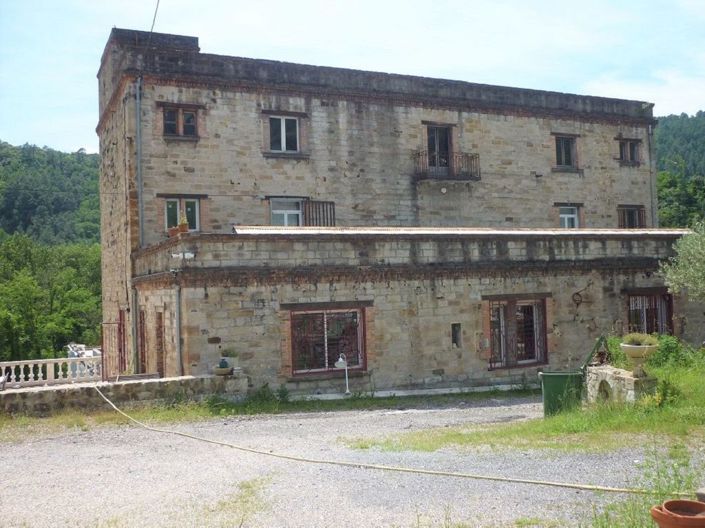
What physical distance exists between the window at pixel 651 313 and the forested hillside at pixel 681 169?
5812mm

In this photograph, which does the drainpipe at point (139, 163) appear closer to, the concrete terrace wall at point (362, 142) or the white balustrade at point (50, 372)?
the concrete terrace wall at point (362, 142)

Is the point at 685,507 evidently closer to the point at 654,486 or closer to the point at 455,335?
the point at 654,486

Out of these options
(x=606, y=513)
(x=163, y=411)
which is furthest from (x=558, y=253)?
(x=606, y=513)

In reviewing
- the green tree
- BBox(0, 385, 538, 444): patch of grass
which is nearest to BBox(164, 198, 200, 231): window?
BBox(0, 385, 538, 444): patch of grass

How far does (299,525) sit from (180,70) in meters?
17.5

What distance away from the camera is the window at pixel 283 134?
23.4 meters

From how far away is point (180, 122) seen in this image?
22062 millimetres

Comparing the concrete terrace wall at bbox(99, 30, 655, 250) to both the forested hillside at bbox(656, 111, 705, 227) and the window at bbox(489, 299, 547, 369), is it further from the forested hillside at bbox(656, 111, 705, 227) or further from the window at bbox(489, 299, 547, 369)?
the window at bbox(489, 299, 547, 369)

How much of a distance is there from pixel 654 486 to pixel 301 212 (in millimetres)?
16835

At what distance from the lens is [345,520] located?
7496 millimetres

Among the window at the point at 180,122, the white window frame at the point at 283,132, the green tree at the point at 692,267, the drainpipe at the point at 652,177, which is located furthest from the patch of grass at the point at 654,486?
the drainpipe at the point at 652,177

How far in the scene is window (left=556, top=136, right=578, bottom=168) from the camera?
2817cm

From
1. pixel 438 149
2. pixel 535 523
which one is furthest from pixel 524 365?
pixel 535 523

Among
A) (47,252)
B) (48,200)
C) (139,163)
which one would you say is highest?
(48,200)
